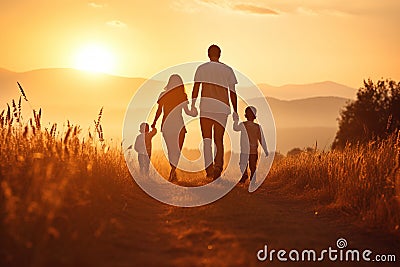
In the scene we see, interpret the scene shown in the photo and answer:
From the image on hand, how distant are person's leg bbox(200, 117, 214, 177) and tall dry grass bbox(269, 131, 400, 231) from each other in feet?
5.05

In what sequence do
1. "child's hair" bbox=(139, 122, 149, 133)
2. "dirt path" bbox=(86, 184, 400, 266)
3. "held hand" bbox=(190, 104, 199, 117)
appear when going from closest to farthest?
"dirt path" bbox=(86, 184, 400, 266)
"held hand" bbox=(190, 104, 199, 117)
"child's hair" bbox=(139, 122, 149, 133)

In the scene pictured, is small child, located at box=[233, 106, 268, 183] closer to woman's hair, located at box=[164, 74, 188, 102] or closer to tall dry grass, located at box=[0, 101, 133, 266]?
woman's hair, located at box=[164, 74, 188, 102]

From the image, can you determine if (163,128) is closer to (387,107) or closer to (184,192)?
(184,192)

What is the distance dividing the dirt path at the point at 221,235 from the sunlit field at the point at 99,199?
2 centimetres

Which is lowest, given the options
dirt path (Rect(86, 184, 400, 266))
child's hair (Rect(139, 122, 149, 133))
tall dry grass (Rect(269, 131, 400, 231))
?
dirt path (Rect(86, 184, 400, 266))

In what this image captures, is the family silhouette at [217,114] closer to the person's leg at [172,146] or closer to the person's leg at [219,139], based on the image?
the person's leg at [219,139]

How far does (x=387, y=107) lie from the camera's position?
49719 millimetres

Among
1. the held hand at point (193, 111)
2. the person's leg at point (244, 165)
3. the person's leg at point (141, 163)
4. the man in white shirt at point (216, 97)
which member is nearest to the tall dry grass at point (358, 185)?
the person's leg at point (244, 165)

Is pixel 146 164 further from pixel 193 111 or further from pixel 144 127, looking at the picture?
pixel 193 111

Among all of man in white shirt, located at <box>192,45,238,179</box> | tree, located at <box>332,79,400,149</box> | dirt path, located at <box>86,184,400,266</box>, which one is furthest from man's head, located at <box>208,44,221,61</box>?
tree, located at <box>332,79,400,149</box>

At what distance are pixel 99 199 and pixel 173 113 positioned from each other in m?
5.58

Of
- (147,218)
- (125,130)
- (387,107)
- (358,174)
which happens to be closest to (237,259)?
(147,218)

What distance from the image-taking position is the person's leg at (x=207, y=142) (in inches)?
472

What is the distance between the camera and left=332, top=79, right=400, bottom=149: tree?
160ft
